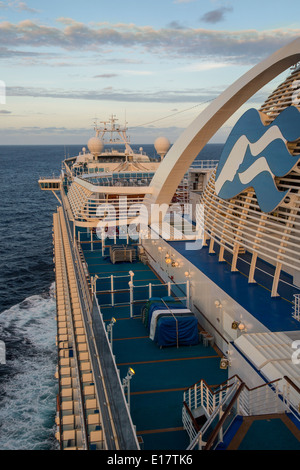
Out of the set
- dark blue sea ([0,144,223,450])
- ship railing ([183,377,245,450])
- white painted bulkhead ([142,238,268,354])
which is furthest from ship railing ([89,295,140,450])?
dark blue sea ([0,144,223,450])

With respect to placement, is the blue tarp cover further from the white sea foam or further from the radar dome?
the radar dome

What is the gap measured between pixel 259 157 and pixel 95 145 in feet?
101

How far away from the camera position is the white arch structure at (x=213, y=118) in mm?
15492

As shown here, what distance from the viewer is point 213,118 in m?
20.1

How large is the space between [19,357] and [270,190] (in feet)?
51.1

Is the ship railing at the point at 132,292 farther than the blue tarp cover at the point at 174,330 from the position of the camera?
Yes

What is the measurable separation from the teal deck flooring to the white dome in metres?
27.6

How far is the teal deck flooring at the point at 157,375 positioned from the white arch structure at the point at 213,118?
9320mm

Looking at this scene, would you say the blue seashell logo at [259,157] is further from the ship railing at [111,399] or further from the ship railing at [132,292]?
the ship railing at [111,399]

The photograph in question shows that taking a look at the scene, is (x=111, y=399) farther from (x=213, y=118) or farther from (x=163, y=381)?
(x=213, y=118)

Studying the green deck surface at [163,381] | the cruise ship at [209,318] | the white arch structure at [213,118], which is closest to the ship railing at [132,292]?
the cruise ship at [209,318]
